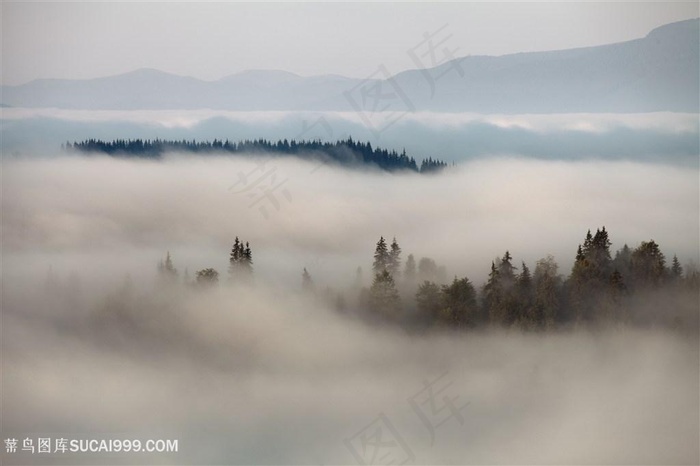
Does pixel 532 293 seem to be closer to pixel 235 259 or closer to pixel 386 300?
pixel 386 300

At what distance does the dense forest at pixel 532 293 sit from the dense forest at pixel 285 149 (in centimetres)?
99

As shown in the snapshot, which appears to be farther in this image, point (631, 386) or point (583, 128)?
point (583, 128)

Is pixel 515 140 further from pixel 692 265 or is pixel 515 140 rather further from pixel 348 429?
pixel 348 429

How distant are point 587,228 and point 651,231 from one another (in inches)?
24.2

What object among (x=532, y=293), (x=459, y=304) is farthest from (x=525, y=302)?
(x=459, y=304)

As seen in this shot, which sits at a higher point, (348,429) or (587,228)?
(587,228)

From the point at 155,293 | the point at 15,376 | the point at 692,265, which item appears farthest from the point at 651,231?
the point at 15,376

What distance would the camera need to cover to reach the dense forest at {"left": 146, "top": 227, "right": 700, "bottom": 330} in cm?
808

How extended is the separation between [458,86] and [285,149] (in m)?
1.84

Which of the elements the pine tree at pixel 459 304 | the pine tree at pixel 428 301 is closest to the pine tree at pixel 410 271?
the pine tree at pixel 428 301

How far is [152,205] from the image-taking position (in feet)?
28.0

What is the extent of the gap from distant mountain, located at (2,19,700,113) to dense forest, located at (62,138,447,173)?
37 centimetres

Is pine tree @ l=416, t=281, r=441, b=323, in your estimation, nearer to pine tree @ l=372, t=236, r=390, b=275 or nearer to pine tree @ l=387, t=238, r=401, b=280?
pine tree @ l=387, t=238, r=401, b=280

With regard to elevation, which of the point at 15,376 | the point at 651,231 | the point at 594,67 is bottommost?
the point at 15,376
